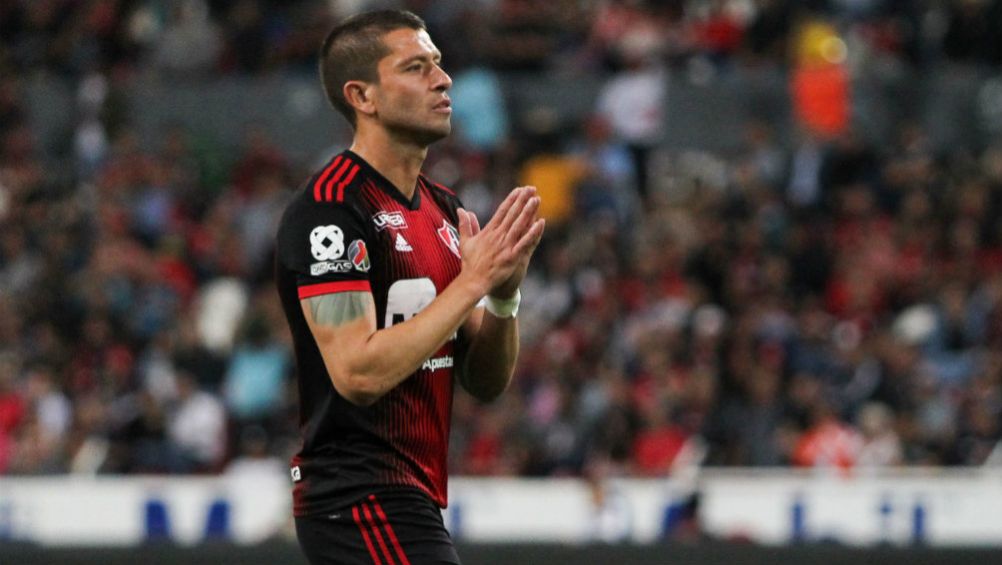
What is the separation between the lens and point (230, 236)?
14.7 m

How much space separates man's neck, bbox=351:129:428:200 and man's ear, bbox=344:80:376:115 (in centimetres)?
6

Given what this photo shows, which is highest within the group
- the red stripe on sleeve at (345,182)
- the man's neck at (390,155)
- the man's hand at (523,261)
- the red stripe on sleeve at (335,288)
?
the man's neck at (390,155)

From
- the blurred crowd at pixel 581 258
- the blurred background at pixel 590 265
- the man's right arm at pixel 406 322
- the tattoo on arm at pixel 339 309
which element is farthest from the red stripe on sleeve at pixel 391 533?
the blurred crowd at pixel 581 258

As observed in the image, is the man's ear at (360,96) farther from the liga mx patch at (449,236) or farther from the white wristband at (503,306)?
the white wristband at (503,306)

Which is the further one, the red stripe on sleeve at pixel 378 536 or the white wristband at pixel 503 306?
the white wristband at pixel 503 306

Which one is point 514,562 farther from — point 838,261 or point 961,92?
point 961,92

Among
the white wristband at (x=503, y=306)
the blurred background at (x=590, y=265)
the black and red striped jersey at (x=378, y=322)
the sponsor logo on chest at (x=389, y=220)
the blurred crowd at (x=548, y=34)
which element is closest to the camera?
the black and red striped jersey at (x=378, y=322)

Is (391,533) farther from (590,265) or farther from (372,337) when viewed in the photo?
(590,265)

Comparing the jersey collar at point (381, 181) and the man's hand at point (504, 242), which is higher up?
the jersey collar at point (381, 181)

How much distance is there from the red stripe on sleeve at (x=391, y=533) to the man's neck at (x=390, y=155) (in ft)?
2.57

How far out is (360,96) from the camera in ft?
14.6

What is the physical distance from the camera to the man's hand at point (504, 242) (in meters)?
4.16

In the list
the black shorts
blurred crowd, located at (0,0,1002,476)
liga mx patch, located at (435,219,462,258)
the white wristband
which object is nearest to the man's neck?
liga mx patch, located at (435,219,462,258)

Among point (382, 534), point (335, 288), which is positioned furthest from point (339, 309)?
point (382, 534)
